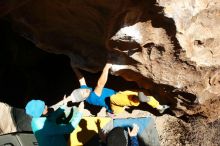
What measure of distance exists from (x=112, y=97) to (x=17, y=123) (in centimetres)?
122

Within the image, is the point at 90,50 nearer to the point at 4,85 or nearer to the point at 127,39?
the point at 127,39

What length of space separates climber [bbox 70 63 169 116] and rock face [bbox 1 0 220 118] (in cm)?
12

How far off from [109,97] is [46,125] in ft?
2.51

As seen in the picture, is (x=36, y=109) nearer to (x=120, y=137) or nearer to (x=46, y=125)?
(x=46, y=125)

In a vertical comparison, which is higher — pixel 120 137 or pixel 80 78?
pixel 80 78

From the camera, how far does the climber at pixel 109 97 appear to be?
4.44 meters

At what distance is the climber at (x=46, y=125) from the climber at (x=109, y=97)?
0.82 feet

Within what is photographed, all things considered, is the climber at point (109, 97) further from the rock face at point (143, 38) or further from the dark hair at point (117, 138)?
the dark hair at point (117, 138)

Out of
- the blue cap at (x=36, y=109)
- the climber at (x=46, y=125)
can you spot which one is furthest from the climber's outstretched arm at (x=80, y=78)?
the blue cap at (x=36, y=109)

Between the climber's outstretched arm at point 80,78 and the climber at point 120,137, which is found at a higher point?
the climber's outstretched arm at point 80,78

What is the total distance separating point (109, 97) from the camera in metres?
4.58

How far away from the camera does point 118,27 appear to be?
12.5ft

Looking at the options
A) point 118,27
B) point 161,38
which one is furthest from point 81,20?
point 161,38

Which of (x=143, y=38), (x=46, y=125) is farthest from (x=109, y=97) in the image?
(x=143, y=38)
